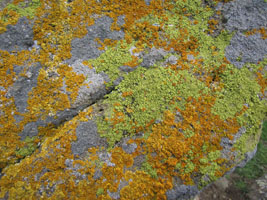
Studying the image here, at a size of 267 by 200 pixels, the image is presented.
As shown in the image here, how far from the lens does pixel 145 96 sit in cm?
284

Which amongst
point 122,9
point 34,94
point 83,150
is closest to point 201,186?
point 83,150

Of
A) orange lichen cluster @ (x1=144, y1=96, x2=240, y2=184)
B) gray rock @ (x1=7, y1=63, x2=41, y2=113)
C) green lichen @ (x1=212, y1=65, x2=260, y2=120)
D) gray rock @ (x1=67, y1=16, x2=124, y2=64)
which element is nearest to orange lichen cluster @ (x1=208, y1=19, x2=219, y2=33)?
green lichen @ (x1=212, y1=65, x2=260, y2=120)

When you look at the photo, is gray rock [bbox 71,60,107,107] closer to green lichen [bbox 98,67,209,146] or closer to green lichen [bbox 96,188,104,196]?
green lichen [bbox 98,67,209,146]

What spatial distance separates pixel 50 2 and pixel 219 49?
249cm

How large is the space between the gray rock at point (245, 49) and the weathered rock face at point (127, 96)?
14 mm

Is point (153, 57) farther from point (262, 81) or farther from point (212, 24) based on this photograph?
point (262, 81)

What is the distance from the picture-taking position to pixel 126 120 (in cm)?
275

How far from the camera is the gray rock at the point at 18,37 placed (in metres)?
2.71

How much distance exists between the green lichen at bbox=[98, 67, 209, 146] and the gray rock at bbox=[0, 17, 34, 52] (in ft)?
4.27

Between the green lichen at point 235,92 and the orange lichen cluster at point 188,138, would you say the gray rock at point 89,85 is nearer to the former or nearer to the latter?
the orange lichen cluster at point 188,138

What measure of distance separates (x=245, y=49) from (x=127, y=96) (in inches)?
72.4

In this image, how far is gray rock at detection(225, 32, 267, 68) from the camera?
3002 mm

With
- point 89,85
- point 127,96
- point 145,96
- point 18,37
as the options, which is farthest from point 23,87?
point 145,96

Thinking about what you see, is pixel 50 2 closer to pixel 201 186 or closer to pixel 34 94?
pixel 34 94
